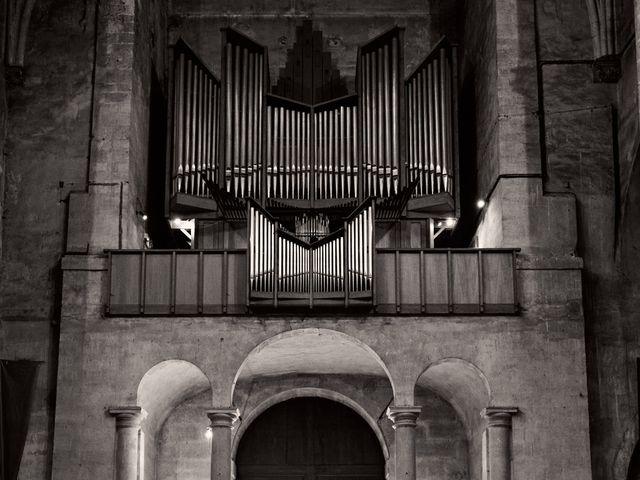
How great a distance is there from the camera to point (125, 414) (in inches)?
1064

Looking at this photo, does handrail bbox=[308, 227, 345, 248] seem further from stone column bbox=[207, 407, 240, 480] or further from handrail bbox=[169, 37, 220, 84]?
handrail bbox=[169, 37, 220, 84]

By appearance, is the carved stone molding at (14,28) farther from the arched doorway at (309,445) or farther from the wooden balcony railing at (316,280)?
the arched doorway at (309,445)

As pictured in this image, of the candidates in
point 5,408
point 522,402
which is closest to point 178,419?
point 5,408

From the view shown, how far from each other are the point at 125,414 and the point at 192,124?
7.37 meters

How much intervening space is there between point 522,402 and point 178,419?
877 cm

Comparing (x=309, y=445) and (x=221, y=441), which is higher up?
(x=309, y=445)

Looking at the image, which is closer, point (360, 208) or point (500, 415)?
point (500, 415)

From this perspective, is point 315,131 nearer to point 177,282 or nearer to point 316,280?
point 316,280

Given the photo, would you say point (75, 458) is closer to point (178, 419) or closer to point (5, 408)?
point (5, 408)

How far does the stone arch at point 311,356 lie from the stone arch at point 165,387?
1.05 m

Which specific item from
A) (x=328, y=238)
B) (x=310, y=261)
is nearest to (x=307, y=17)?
(x=328, y=238)

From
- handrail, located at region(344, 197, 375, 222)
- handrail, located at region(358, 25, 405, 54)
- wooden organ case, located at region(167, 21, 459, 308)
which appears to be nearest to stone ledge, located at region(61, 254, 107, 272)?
wooden organ case, located at region(167, 21, 459, 308)

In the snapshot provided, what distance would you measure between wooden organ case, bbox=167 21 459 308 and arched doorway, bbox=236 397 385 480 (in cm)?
477

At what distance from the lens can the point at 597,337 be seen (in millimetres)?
27656
